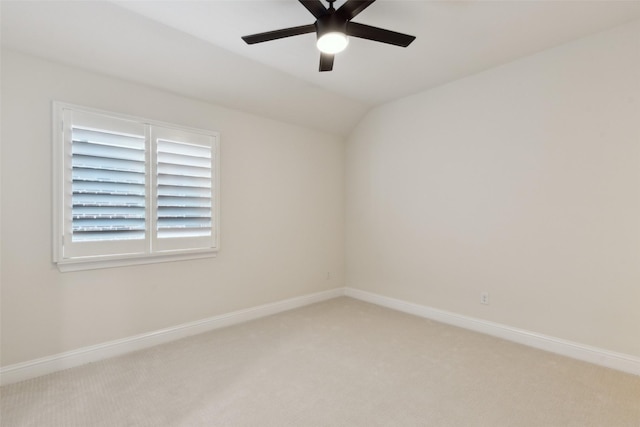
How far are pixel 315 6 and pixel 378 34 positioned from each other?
18.2 inches

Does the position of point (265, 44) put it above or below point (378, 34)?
above

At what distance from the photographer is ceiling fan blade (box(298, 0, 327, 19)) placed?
5.72 ft

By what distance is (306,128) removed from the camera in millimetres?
4133

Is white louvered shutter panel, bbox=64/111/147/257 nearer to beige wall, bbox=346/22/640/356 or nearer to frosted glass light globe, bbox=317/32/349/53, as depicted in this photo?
frosted glass light globe, bbox=317/32/349/53

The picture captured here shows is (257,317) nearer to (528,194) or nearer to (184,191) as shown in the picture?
(184,191)

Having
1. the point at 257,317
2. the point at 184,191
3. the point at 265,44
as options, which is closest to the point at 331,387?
the point at 257,317

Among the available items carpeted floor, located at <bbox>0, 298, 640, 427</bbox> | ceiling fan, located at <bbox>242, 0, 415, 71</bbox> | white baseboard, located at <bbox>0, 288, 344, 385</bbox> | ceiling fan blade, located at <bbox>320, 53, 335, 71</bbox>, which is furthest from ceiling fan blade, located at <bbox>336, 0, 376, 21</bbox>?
white baseboard, located at <bbox>0, 288, 344, 385</bbox>

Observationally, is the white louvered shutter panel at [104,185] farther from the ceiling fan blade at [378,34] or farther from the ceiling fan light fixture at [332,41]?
the ceiling fan blade at [378,34]

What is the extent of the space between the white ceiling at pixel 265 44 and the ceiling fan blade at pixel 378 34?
30cm

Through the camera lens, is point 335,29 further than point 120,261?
No

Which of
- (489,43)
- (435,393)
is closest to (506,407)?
(435,393)

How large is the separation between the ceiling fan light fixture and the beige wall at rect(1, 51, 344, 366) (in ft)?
5.58

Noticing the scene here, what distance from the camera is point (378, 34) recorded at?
6.54 feet

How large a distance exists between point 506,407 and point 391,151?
2.91 meters
